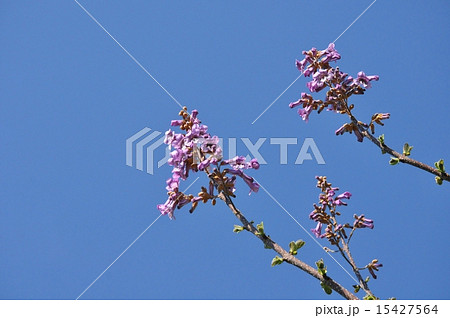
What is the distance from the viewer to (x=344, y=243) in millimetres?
7465

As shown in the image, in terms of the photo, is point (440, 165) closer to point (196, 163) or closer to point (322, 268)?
point (322, 268)

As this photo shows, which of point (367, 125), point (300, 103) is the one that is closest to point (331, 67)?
point (300, 103)

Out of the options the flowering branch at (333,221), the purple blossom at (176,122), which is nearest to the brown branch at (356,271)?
the flowering branch at (333,221)

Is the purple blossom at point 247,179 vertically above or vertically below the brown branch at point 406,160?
below

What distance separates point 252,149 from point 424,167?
17.2 feet

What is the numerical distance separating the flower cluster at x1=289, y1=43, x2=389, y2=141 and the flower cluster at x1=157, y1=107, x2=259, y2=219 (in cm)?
231

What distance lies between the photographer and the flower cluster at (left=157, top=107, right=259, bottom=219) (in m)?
5.45

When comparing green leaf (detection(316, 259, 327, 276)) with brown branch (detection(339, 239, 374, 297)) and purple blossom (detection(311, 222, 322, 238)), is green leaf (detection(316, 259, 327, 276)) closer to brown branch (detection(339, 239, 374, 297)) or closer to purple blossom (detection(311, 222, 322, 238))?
brown branch (detection(339, 239, 374, 297))

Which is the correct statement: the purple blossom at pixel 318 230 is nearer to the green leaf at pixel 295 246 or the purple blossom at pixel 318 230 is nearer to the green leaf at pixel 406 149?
the green leaf at pixel 406 149

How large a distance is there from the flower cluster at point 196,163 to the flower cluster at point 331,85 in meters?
2.31

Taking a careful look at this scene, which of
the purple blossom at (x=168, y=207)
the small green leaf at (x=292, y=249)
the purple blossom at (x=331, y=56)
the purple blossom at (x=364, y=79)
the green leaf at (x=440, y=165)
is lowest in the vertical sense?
the small green leaf at (x=292, y=249)

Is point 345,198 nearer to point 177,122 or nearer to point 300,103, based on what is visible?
point 300,103

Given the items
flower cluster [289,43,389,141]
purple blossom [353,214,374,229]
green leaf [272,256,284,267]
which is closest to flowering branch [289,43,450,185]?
flower cluster [289,43,389,141]

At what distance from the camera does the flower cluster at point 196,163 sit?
545cm
